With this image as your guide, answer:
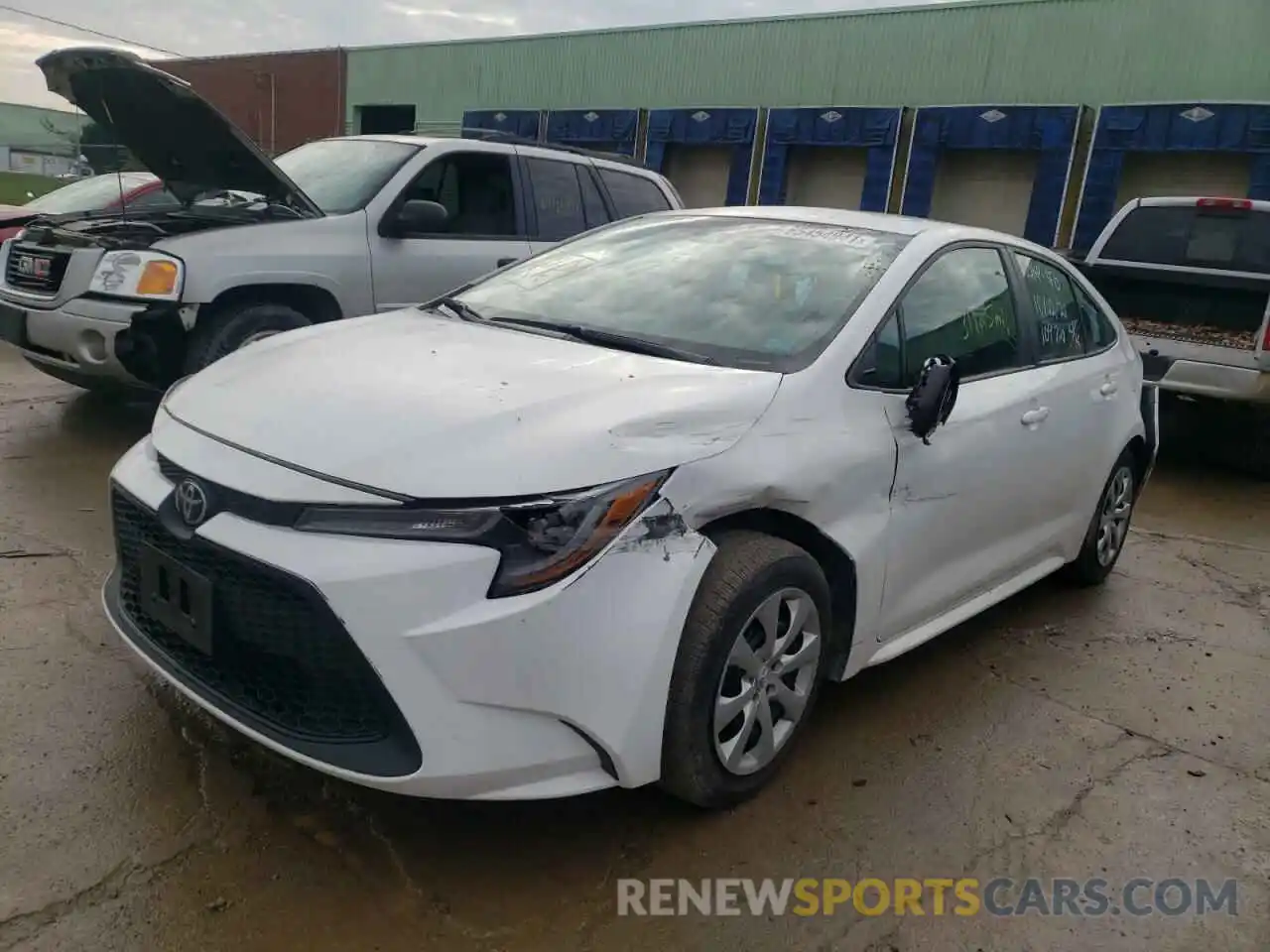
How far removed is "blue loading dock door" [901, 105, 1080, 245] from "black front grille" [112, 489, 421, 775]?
62.6ft

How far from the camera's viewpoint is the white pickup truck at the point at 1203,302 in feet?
21.4

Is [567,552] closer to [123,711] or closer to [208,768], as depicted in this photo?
[208,768]

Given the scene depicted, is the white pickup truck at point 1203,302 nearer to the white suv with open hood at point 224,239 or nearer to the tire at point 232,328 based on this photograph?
the white suv with open hood at point 224,239

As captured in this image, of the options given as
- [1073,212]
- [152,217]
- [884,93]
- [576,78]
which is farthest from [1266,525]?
[576,78]

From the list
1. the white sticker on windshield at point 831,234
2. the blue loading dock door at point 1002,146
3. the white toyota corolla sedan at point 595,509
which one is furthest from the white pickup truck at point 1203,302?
the blue loading dock door at point 1002,146

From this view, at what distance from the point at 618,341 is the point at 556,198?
3962 millimetres

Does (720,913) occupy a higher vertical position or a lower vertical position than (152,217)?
lower

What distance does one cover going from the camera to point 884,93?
20938 millimetres

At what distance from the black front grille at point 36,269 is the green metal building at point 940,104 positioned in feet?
58.0

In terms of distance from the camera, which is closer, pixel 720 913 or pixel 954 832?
pixel 720 913

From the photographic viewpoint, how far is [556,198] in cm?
662

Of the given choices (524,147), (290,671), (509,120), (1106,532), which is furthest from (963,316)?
(509,120)

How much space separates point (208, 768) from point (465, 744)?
96 cm

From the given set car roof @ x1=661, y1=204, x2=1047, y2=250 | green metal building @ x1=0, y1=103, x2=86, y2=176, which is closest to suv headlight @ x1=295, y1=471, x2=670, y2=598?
car roof @ x1=661, y1=204, x2=1047, y2=250
